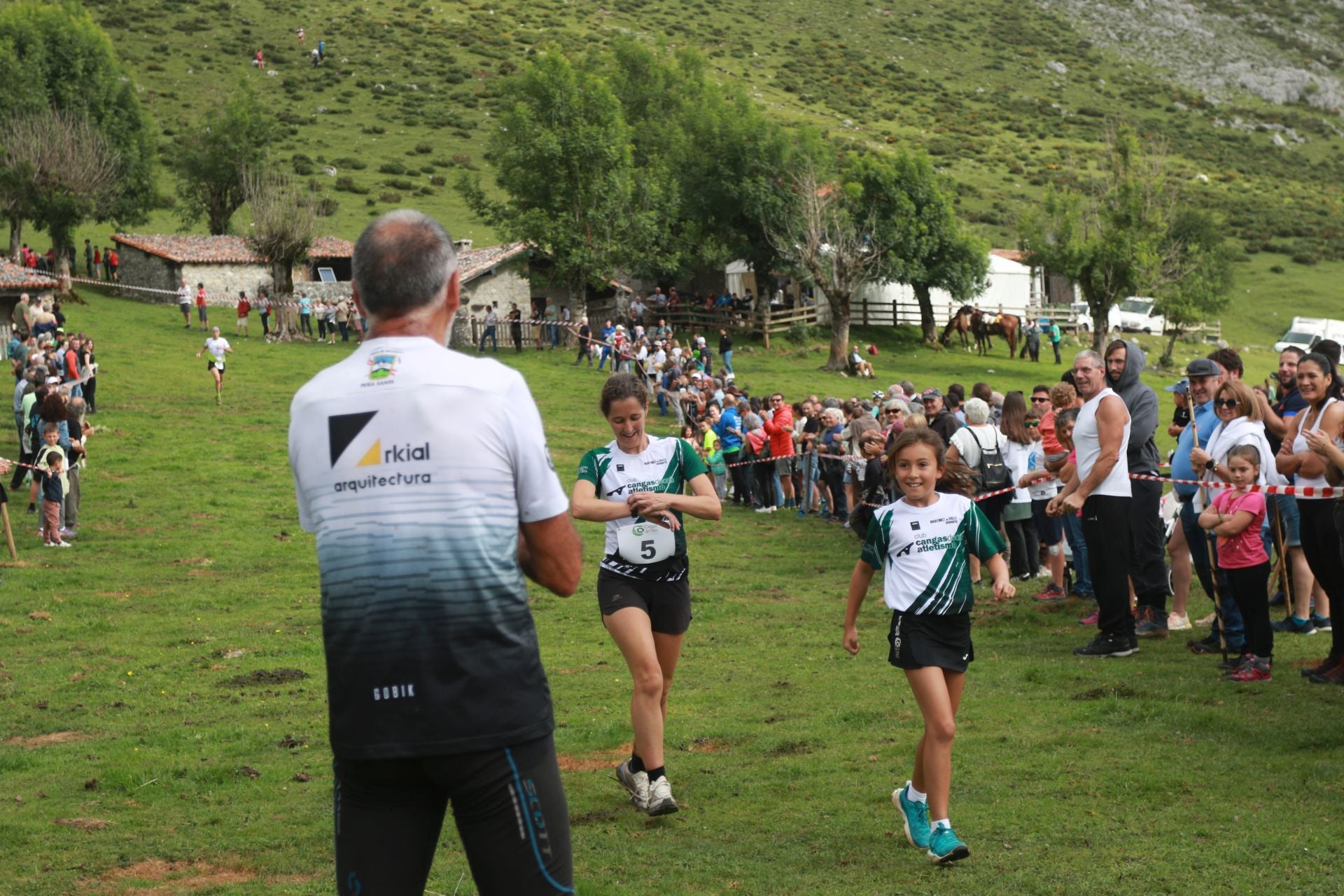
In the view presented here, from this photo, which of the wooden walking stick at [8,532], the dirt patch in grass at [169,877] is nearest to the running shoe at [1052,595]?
the dirt patch in grass at [169,877]

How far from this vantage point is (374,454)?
3328mm

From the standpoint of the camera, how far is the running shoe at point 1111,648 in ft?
37.4

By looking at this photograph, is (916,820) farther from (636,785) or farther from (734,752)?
(734,752)

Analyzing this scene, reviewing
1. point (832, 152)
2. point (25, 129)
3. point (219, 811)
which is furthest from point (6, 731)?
point (25, 129)

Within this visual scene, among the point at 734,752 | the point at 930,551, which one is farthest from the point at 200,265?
the point at 930,551

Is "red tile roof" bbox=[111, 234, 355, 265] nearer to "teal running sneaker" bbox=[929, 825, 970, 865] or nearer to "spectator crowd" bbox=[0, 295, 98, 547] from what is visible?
"spectator crowd" bbox=[0, 295, 98, 547]

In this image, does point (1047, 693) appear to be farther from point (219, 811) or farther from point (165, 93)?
point (165, 93)

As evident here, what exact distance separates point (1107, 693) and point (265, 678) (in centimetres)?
742

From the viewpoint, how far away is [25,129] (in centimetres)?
6244

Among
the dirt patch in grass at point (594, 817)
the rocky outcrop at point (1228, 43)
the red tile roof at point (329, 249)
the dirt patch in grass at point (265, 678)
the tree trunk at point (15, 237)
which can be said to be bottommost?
the dirt patch in grass at point (265, 678)

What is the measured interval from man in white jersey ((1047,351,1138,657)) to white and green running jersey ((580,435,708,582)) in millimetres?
3726

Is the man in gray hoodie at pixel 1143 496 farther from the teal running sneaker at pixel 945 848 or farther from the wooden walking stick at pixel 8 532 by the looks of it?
the wooden walking stick at pixel 8 532

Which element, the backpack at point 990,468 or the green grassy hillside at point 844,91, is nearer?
the backpack at point 990,468

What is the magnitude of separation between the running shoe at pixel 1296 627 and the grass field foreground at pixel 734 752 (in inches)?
14.5
